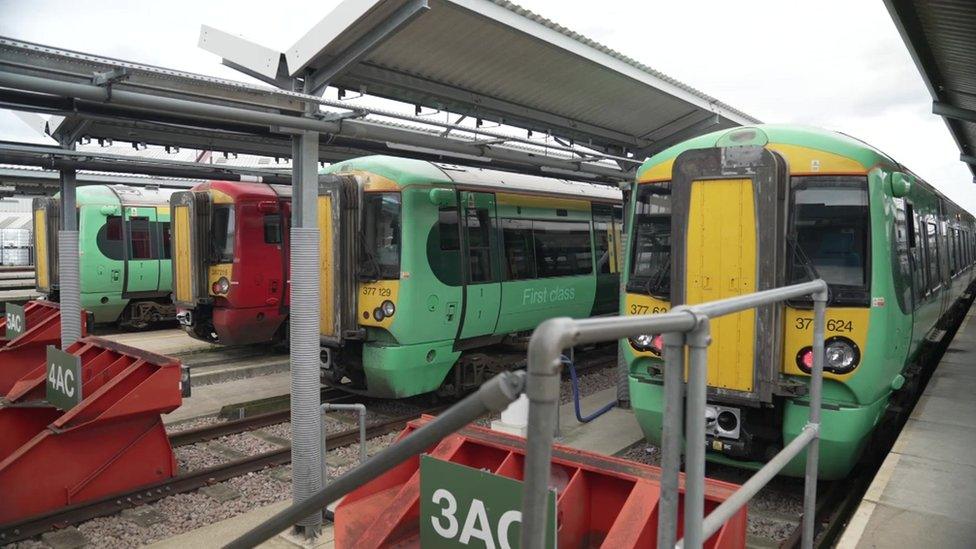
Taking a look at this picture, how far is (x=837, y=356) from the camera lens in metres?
4.73

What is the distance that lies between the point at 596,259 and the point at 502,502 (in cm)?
865

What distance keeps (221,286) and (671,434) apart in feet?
33.0

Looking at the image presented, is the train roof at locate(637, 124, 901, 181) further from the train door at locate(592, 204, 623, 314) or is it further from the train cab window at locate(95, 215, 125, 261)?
the train cab window at locate(95, 215, 125, 261)

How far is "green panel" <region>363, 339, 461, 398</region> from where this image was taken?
7.54 metres

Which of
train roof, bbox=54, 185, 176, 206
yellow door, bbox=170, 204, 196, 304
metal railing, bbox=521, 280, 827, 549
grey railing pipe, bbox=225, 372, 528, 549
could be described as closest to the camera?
metal railing, bbox=521, 280, 827, 549

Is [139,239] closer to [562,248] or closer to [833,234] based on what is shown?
[562,248]

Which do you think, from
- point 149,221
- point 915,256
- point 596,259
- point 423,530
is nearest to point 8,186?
point 149,221

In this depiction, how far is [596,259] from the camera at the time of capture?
10742mm

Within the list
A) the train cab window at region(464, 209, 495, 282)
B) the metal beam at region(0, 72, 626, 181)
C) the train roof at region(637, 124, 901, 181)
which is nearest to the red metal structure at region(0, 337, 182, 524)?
the metal beam at region(0, 72, 626, 181)

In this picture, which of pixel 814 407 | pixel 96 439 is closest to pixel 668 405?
pixel 814 407

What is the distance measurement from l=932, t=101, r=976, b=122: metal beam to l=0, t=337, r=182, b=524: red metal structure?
9444 millimetres

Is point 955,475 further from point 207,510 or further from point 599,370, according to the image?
point 599,370

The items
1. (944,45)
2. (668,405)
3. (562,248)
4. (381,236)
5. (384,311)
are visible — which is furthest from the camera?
(562,248)

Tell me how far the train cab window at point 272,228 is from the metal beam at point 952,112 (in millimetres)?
9648
